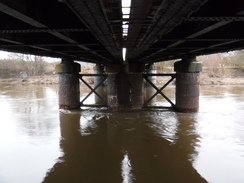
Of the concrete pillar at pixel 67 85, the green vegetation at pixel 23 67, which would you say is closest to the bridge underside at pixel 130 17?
the concrete pillar at pixel 67 85

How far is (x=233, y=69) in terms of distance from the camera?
46344 millimetres

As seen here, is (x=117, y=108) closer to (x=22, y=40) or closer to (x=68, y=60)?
(x=68, y=60)

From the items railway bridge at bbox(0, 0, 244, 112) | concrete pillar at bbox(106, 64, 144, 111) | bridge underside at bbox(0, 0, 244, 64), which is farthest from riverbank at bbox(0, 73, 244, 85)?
bridge underside at bbox(0, 0, 244, 64)

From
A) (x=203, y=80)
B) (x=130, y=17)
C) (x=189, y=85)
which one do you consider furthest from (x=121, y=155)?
(x=203, y=80)

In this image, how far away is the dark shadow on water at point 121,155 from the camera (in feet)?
18.3

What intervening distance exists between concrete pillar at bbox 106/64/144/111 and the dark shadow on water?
8.00ft

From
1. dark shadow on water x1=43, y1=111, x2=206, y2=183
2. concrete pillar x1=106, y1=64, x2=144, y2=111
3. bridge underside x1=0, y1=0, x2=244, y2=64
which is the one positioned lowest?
dark shadow on water x1=43, y1=111, x2=206, y2=183

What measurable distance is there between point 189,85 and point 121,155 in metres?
7.44

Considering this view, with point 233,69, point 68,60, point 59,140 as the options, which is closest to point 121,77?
point 68,60

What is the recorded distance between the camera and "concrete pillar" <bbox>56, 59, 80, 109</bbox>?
Result: 46.8 ft

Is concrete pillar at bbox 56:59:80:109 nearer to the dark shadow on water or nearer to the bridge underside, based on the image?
the dark shadow on water

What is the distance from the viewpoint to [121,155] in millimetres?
6945

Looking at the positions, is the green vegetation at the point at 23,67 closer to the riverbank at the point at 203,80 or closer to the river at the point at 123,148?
the riverbank at the point at 203,80

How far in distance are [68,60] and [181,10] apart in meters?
12.0
